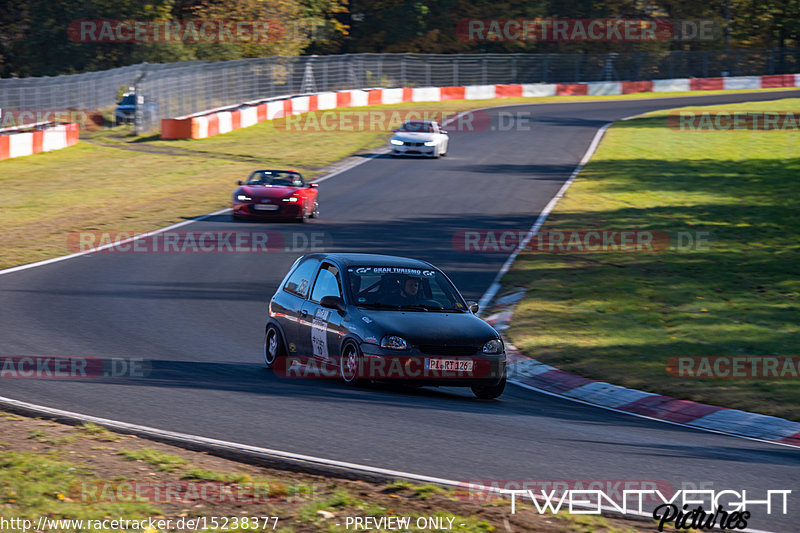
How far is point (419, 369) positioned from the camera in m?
10.5

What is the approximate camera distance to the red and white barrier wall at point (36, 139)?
A: 3492cm

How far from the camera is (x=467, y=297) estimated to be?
668 inches

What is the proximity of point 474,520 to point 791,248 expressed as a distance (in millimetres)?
17637

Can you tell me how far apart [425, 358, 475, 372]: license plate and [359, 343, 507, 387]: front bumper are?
14mm

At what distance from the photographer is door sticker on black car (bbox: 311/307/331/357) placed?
11188 millimetres

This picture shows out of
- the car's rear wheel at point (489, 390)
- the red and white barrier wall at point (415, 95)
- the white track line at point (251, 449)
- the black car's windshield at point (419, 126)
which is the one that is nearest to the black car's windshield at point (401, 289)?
the car's rear wheel at point (489, 390)

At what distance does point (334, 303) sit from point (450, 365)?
59.1 inches

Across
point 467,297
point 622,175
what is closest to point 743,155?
point 622,175

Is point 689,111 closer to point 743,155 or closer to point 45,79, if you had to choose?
point 743,155
